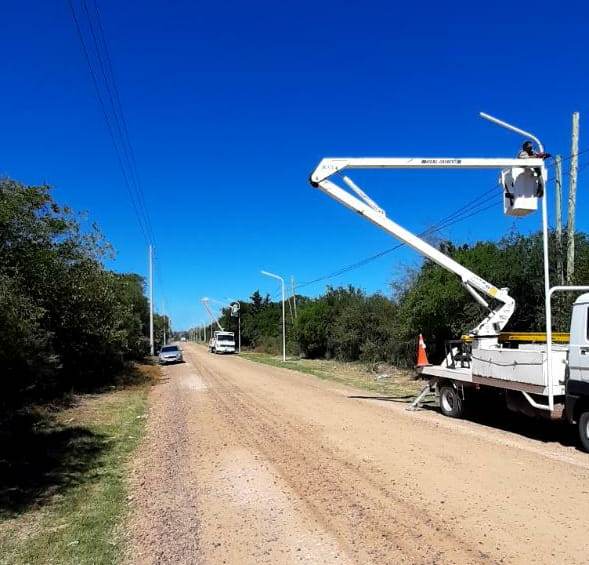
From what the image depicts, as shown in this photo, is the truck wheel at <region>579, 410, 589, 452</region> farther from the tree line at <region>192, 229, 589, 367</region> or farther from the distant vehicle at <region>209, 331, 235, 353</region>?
the distant vehicle at <region>209, 331, 235, 353</region>

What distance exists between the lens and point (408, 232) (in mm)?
15758

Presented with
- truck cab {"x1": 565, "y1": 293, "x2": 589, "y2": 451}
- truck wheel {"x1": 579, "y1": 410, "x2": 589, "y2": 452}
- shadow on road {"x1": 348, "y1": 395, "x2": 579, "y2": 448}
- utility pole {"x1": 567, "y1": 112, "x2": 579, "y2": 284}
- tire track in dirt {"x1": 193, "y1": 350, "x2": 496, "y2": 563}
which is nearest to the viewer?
tire track in dirt {"x1": 193, "y1": 350, "x2": 496, "y2": 563}

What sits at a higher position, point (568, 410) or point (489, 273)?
point (489, 273)

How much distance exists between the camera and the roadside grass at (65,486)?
18.3 ft

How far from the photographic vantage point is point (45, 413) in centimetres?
1512

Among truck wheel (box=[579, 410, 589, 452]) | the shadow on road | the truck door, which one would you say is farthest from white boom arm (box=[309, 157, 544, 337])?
truck wheel (box=[579, 410, 589, 452])

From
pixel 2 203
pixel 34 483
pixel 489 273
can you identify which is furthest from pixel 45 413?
pixel 489 273

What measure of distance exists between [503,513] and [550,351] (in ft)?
17.2

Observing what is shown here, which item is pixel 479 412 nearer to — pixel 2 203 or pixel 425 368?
pixel 425 368

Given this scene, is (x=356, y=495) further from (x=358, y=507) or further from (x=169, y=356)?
(x=169, y=356)

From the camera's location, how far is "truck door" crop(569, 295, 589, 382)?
31.9 feet

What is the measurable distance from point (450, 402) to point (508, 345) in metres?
2.01

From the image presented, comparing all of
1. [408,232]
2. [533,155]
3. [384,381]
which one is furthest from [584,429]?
[384,381]

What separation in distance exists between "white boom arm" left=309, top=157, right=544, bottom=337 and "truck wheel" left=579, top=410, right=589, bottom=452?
13.4ft
